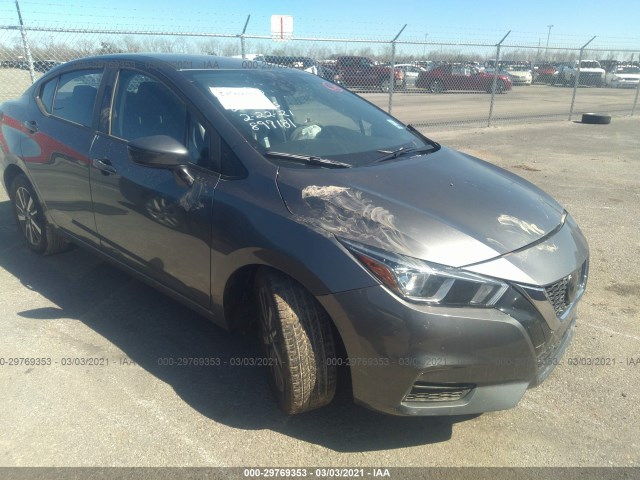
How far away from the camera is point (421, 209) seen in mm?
2379

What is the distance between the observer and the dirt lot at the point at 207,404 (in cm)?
239

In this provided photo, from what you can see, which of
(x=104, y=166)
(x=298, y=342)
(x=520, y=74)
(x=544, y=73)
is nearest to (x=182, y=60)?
(x=104, y=166)

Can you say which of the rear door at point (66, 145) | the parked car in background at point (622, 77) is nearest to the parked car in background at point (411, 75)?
the parked car in background at point (622, 77)

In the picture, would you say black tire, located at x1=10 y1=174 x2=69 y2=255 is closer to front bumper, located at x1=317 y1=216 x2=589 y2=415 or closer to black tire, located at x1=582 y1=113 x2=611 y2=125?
front bumper, located at x1=317 y1=216 x2=589 y2=415

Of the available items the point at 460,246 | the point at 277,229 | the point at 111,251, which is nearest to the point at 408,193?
the point at 460,246

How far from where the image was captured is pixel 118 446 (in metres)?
2.42

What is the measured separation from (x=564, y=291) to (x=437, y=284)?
68 centimetres

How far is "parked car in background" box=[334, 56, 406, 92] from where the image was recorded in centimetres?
1645

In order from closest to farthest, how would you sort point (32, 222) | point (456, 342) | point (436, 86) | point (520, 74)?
point (456, 342)
point (32, 222)
point (436, 86)
point (520, 74)

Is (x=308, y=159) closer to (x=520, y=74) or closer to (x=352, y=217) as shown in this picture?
(x=352, y=217)

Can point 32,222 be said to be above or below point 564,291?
below

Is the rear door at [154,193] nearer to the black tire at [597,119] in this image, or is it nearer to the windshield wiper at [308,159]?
the windshield wiper at [308,159]

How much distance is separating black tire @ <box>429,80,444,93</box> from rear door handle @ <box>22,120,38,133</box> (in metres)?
23.1

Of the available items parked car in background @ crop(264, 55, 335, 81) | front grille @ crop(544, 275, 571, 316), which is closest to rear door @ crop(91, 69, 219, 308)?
front grille @ crop(544, 275, 571, 316)
